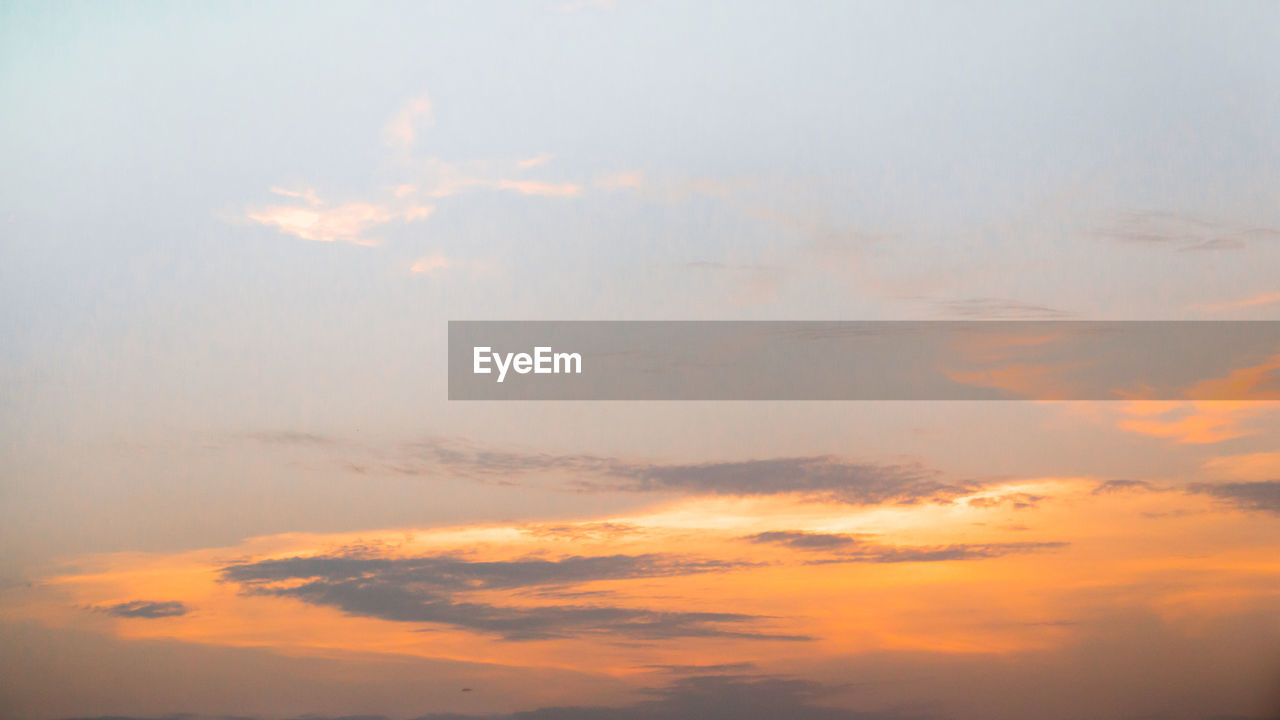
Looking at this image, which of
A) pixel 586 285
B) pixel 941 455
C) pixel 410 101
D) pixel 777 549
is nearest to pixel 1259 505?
pixel 941 455

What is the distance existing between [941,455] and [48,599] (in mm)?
4341

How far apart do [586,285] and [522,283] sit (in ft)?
1.02

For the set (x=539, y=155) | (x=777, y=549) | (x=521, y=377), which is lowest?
(x=777, y=549)

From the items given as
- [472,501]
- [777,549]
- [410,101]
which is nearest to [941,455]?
[777,549]

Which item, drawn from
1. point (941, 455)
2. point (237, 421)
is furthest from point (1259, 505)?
point (237, 421)

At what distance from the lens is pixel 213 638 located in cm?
496

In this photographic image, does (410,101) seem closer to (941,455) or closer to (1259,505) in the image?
(941,455)

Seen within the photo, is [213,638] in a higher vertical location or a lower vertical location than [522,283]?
lower

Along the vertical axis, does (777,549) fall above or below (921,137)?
below

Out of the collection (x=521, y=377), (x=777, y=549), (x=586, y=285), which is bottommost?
(x=777, y=549)

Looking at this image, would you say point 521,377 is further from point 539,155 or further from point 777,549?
point 777,549
